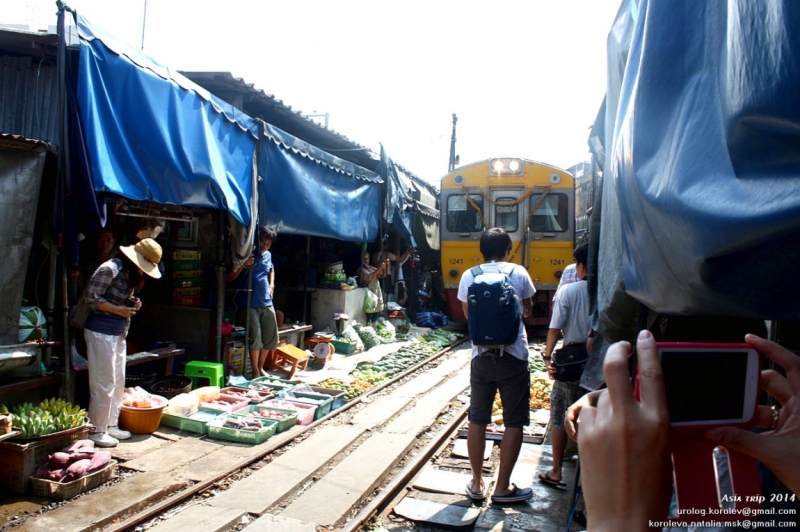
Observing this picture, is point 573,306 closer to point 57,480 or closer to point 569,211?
point 57,480

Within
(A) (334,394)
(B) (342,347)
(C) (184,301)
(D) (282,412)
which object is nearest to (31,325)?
(D) (282,412)

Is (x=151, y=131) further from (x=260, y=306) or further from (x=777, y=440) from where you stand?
(x=777, y=440)

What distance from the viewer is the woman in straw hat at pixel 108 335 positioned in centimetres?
526

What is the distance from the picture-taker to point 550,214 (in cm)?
1245

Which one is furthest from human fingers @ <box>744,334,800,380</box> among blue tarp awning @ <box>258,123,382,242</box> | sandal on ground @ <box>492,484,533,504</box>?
blue tarp awning @ <box>258,123,382,242</box>

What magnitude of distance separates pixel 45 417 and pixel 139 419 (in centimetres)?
125

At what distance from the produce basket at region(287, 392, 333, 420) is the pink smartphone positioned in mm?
6033

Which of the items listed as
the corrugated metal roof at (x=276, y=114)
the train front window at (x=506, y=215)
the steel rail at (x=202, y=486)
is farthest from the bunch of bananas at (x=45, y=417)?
the train front window at (x=506, y=215)

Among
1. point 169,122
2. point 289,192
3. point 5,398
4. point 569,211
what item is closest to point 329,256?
point 289,192

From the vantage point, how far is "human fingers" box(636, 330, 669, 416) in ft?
2.85

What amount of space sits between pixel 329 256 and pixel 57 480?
8.14 metres

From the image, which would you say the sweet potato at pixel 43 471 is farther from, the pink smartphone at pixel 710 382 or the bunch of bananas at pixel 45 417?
the pink smartphone at pixel 710 382

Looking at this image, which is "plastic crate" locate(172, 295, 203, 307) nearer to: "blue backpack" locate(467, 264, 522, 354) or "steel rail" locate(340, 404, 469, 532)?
"steel rail" locate(340, 404, 469, 532)

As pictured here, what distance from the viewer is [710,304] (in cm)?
113
